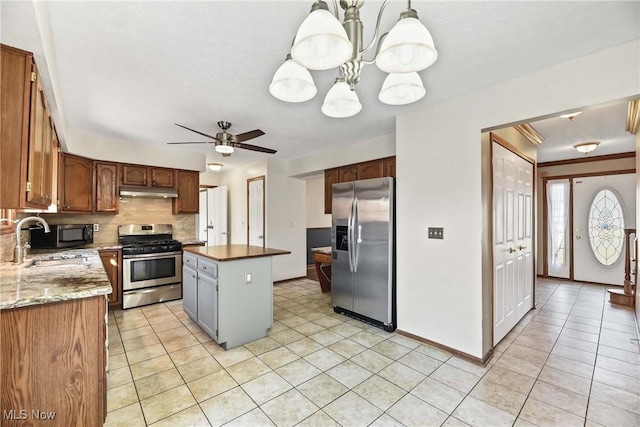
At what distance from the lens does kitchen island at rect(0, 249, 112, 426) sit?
142cm

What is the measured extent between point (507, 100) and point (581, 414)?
2337 millimetres

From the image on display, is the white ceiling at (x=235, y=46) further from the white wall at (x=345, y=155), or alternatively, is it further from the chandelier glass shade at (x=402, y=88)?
the white wall at (x=345, y=155)

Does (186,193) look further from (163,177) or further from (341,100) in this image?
(341,100)

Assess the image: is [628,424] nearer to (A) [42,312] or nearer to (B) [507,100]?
(B) [507,100]

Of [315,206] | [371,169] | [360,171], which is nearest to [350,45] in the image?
[371,169]

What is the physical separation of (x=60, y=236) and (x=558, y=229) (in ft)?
27.9

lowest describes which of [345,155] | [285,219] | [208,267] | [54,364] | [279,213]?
[54,364]

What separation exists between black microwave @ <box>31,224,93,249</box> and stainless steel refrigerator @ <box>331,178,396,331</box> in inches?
139

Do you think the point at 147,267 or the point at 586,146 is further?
the point at 586,146

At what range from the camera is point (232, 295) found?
113 inches

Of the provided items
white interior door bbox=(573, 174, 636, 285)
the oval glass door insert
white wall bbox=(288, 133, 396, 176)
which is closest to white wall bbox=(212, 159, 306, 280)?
white wall bbox=(288, 133, 396, 176)

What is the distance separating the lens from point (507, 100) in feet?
7.82

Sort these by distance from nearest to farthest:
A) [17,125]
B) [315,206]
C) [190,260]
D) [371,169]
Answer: [17,125] < [190,260] < [371,169] < [315,206]

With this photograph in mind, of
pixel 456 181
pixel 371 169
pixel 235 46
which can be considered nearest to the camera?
pixel 235 46
